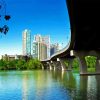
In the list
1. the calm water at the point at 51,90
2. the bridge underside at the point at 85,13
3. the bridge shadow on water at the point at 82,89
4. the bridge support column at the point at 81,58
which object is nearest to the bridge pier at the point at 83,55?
the bridge support column at the point at 81,58

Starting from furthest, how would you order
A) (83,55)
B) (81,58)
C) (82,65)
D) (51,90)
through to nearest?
(82,65), (81,58), (83,55), (51,90)

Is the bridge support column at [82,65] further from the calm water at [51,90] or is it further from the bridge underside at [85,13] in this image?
the bridge underside at [85,13]

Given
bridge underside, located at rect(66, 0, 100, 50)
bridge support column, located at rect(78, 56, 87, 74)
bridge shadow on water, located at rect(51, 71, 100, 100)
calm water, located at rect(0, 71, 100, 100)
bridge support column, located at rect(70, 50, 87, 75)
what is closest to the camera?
bridge underside, located at rect(66, 0, 100, 50)

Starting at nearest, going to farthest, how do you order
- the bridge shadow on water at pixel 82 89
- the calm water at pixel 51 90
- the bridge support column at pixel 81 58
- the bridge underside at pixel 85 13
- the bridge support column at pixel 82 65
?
the bridge underside at pixel 85 13 → the calm water at pixel 51 90 → the bridge shadow on water at pixel 82 89 → the bridge support column at pixel 81 58 → the bridge support column at pixel 82 65

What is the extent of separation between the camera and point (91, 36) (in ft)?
198

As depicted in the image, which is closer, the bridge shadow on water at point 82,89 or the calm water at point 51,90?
the calm water at point 51,90

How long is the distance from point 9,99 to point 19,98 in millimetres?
1316

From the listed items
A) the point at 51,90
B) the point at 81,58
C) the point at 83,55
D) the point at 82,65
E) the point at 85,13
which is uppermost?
the point at 85,13

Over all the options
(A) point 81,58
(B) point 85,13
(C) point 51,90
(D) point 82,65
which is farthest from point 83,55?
(B) point 85,13

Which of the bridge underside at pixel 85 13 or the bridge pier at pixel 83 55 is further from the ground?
the bridge underside at pixel 85 13

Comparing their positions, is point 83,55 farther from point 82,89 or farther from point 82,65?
point 82,89

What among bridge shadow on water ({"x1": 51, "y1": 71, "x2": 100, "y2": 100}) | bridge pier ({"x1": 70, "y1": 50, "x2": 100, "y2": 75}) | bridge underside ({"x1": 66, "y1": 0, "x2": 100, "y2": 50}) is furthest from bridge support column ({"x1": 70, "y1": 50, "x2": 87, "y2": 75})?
bridge underside ({"x1": 66, "y1": 0, "x2": 100, "y2": 50})

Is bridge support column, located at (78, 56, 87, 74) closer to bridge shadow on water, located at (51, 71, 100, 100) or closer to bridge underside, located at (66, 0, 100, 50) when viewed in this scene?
bridge shadow on water, located at (51, 71, 100, 100)

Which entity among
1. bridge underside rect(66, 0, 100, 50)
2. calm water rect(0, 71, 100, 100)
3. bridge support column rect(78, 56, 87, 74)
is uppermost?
bridge underside rect(66, 0, 100, 50)
